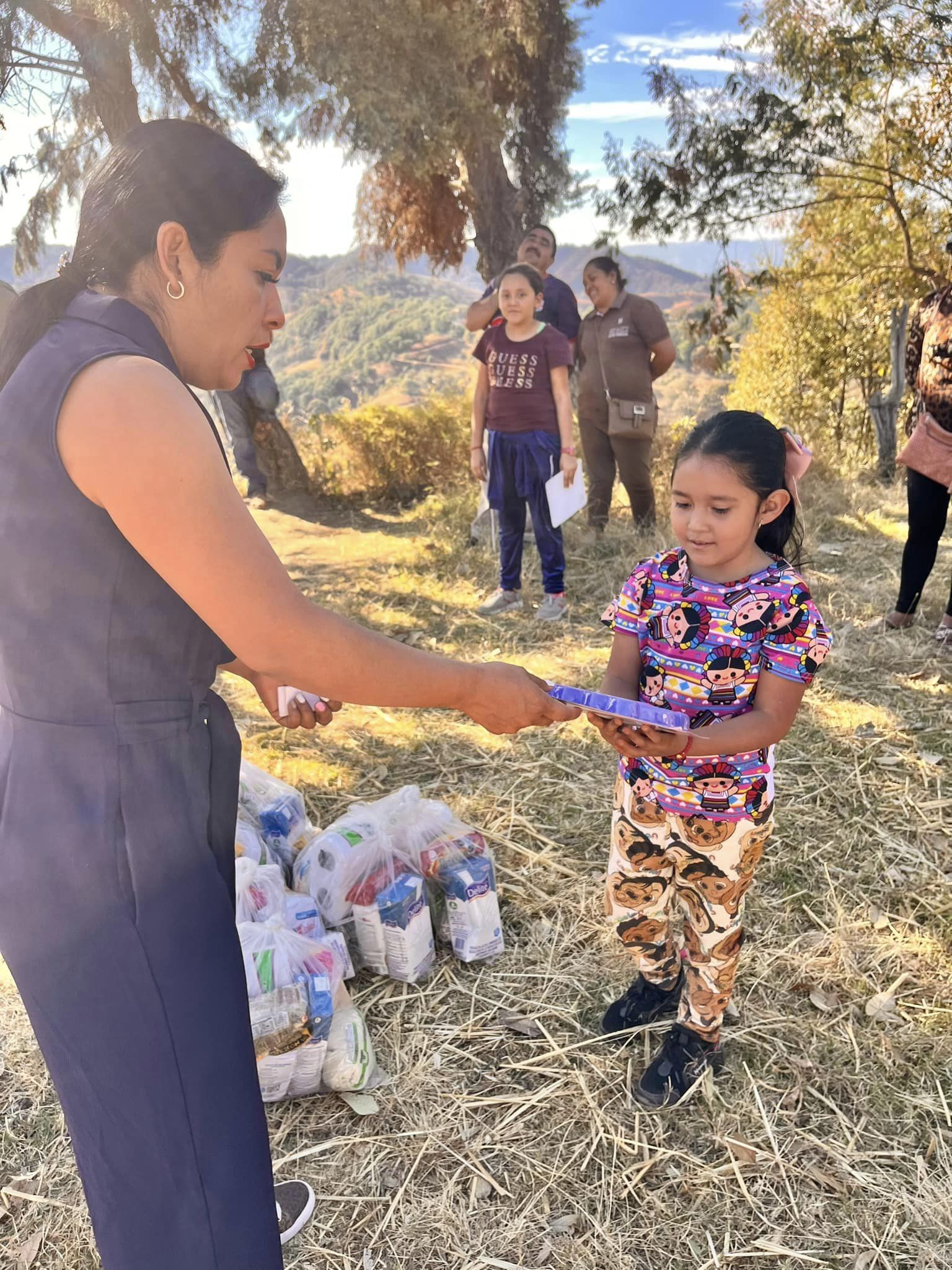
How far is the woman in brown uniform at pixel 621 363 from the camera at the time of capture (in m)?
5.66

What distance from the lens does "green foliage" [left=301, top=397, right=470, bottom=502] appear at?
360 inches

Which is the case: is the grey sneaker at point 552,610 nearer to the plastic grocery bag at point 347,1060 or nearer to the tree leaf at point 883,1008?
the tree leaf at point 883,1008

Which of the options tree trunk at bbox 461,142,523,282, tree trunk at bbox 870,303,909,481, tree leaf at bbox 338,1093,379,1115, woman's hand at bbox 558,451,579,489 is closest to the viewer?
tree leaf at bbox 338,1093,379,1115

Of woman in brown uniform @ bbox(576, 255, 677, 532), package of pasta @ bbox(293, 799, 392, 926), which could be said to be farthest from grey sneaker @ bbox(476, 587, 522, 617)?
package of pasta @ bbox(293, 799, 392, 926)

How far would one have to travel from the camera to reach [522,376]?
497 centimetres

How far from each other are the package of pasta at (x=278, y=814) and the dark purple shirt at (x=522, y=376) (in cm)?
278

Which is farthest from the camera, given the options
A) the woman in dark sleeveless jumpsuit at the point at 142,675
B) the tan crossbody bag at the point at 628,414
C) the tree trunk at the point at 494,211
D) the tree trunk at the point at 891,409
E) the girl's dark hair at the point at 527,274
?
the tree trunk at the point at 891,409

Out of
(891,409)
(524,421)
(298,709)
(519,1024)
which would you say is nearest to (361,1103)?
(519,1024)

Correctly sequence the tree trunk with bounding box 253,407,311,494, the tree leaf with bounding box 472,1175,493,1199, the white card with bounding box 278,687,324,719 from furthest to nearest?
the tree trunk with bounding box 253,407,311,494 < the tree leaf with bounding box 472,1175,493,1199 < the white card with bounding box 278,687,324,719

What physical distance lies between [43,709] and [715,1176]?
6.21 ft

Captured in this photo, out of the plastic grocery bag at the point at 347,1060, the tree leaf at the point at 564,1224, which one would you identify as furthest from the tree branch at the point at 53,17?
the tree leaf at the point at 564,1224

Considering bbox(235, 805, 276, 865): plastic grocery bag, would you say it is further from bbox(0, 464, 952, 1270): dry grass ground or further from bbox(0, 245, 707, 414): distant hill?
bbox(0, 245, 707, 414): distant hill

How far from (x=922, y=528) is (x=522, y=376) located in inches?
90.6

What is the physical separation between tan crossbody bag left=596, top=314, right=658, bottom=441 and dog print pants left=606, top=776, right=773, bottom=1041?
4.10 meters
